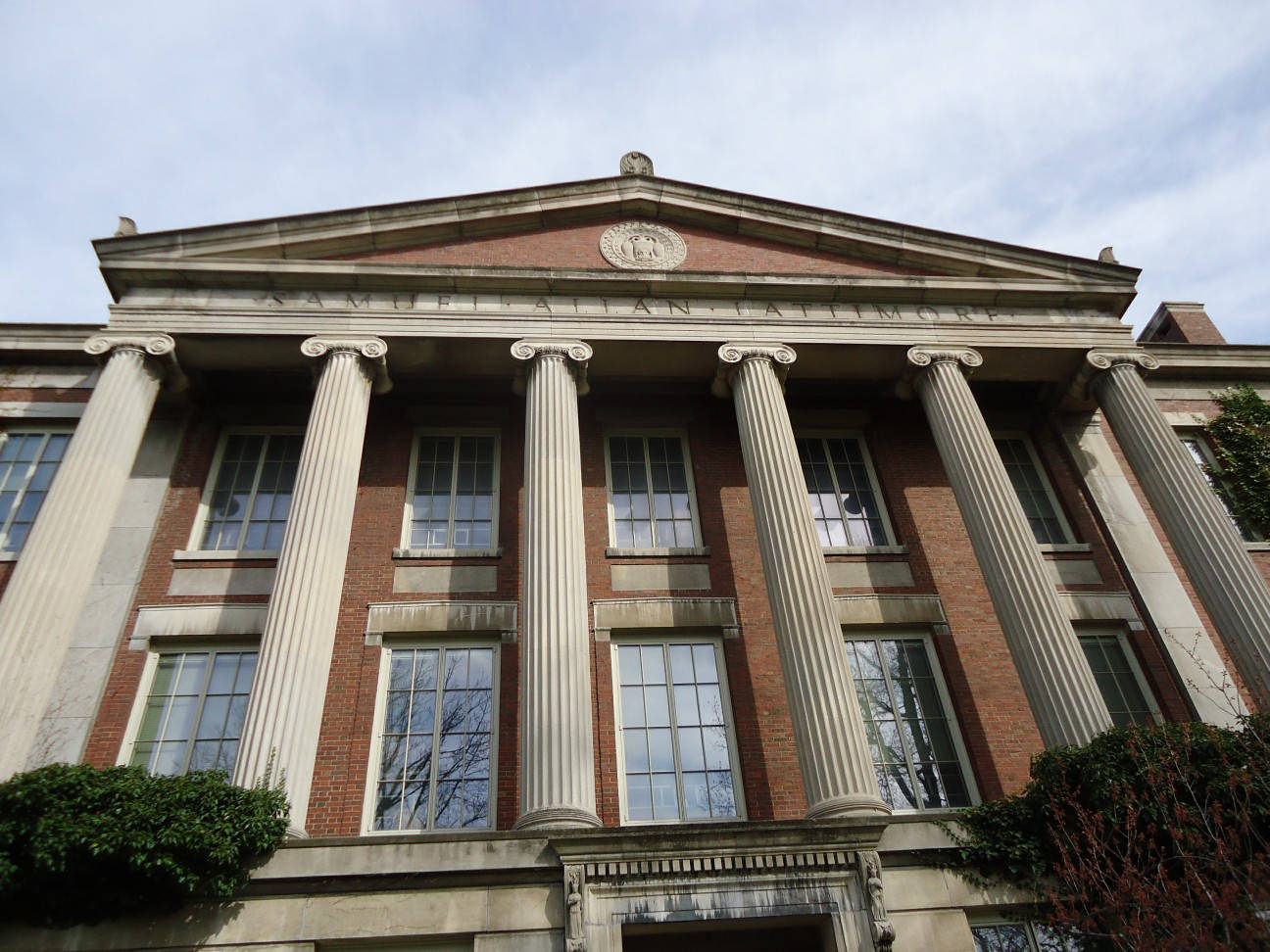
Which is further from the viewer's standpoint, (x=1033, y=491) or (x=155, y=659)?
(x=1033, y=491)

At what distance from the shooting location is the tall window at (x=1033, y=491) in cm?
1773

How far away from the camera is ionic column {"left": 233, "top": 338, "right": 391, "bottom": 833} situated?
11539 mm

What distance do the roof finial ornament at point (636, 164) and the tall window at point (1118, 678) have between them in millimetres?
12585

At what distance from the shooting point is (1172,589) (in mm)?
16516

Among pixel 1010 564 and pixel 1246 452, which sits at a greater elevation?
pixel 1246 452

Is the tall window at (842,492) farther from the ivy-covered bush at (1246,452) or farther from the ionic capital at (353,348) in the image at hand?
the ionic capital at (353,348)

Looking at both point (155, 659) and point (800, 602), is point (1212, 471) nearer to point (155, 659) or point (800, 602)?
point (800, 602)

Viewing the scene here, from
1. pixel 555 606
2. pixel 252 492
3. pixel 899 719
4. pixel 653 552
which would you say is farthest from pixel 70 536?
pixel 899 719

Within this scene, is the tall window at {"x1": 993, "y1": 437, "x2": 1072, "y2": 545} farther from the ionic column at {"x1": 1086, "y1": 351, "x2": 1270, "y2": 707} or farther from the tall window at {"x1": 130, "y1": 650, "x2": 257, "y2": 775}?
the tall window at {"x1": 130, "y1": 650, "x2": 257, "y2": 775}

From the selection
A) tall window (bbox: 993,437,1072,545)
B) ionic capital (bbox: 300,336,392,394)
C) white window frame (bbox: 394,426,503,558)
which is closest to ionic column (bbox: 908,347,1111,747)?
tall window (bbox: 993,437,1072,545)

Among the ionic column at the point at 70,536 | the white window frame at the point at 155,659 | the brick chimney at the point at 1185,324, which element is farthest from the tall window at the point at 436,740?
the brick chimney at the point at 1185,324

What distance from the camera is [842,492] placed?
58.7 feet

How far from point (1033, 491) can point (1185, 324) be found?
28.5 feet

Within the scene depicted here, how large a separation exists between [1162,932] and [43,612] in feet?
47.9
